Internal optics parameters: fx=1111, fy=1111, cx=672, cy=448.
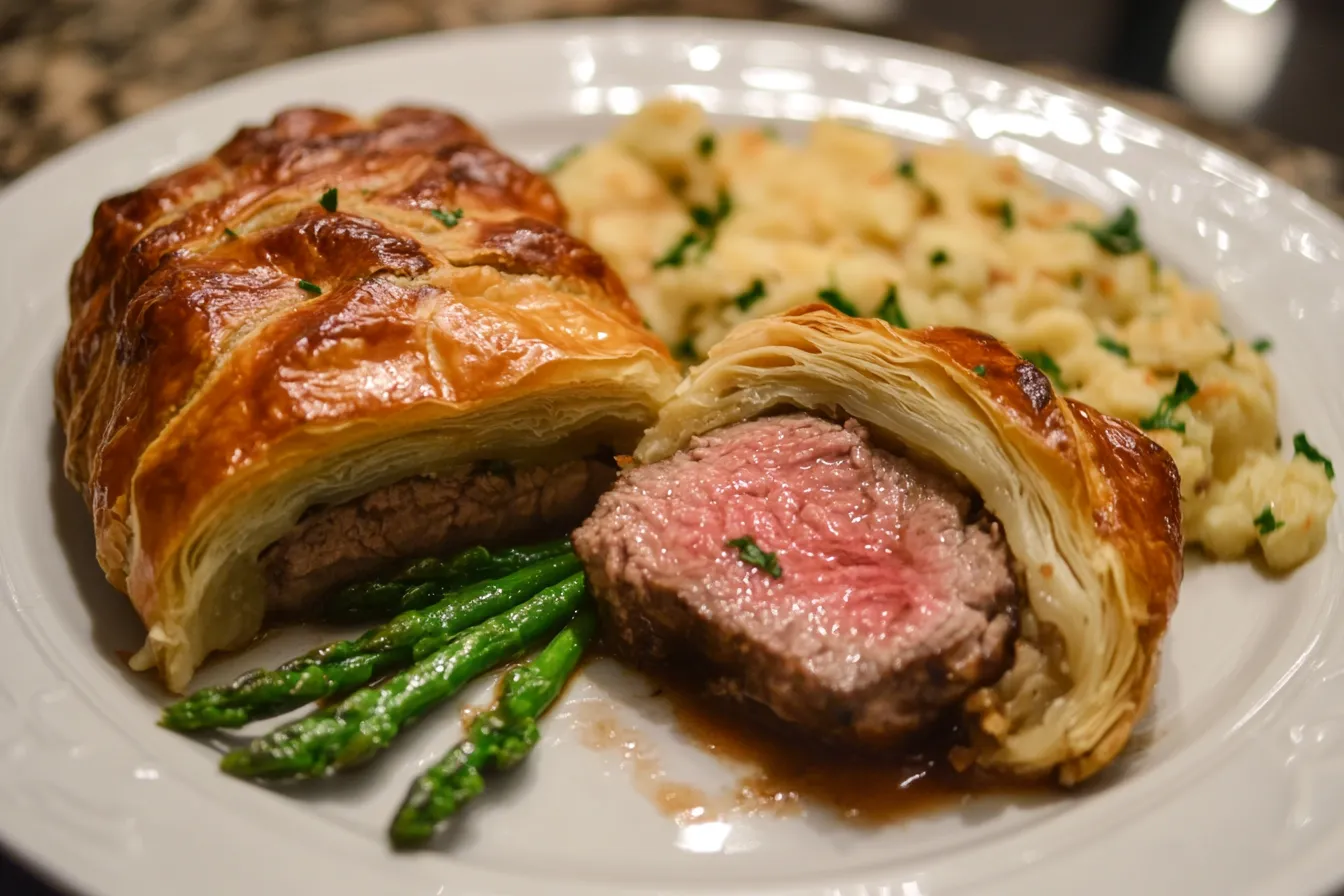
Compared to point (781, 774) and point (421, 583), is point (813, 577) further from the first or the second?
point (421, 583)

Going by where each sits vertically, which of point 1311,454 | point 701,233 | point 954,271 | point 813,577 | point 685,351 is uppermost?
point 954,271

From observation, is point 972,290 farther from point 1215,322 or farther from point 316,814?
point 316,814

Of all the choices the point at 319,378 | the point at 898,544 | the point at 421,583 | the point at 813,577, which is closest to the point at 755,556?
the point at 813,577

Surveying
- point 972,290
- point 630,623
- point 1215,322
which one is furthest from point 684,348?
point 1215,322

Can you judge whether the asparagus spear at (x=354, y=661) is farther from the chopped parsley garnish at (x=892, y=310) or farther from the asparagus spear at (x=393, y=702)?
the chopped parsley garnish at (x=892, y=310)

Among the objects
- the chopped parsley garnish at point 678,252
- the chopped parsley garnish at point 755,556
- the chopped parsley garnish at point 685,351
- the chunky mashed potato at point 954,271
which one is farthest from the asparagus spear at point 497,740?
the chopped parsley garnish at point 678,252

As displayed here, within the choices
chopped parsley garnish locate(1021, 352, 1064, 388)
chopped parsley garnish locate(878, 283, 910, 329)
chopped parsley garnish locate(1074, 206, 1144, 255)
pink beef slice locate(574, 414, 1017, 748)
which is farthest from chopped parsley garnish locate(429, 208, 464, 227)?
chopped parsley garnish locate(1074, 206, 1144, 255)

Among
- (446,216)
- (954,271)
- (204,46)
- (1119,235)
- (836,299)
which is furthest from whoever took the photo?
(204,46)
